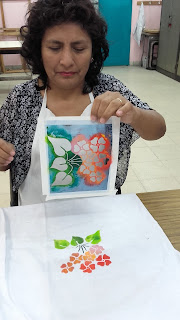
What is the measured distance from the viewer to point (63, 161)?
963 millimetres

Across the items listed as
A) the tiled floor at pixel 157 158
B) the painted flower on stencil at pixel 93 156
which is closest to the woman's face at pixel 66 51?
the painted flower on stencil at pixel 93 156

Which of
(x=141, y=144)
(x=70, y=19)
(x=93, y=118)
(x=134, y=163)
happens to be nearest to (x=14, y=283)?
(x=93, y=118)

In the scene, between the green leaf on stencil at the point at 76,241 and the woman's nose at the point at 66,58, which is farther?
the woman's nose at the point at 66,58

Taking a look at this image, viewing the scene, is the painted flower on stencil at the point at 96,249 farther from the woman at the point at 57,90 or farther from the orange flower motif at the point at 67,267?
the woman at the point at 57,90

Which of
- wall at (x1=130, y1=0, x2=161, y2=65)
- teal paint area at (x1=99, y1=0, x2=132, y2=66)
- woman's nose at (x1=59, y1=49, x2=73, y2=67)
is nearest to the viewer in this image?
woman's nose at (x1=59, y1=49, x2=73, y2=67)

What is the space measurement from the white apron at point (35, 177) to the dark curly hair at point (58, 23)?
0.37ft

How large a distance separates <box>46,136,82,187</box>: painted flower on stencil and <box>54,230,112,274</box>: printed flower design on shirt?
0.60 ft

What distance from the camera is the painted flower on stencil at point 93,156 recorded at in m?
0.96

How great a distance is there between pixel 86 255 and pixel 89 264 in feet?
0.12

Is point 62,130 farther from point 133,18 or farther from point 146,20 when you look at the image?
point 146,20

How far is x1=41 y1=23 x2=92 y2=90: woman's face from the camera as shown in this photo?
3.40 feet

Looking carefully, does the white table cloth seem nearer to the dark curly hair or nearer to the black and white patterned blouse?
Result: the black and white patterned blouse

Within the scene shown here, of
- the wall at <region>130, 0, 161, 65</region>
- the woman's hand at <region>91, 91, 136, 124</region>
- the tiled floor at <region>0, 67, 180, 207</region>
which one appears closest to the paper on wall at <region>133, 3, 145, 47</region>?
the wall at <region>130, 0, 161, 65</region>

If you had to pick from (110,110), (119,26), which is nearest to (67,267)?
(110,110)
